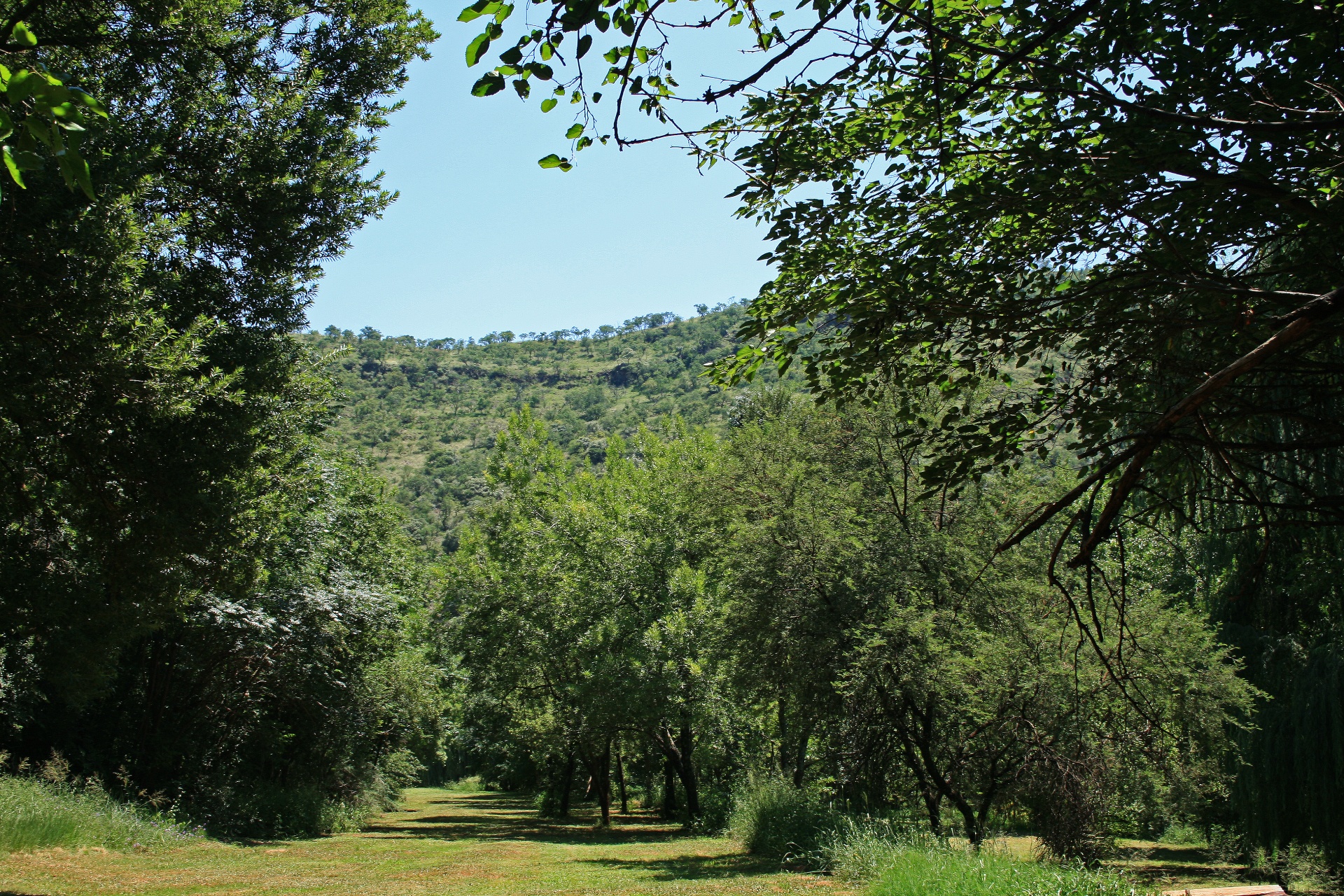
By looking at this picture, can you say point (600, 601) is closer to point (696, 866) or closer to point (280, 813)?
point (696, 866)

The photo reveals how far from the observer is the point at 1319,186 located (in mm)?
5203

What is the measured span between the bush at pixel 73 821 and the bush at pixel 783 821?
36.5 ft

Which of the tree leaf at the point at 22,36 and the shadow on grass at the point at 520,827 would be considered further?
the shadow on grass at the point at 520,827

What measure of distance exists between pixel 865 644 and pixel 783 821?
5.61 meters

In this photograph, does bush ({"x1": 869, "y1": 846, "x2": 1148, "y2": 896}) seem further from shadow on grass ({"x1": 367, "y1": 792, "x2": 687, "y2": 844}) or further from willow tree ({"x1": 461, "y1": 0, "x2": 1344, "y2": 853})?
shadow on grass ({"x1": 367, "y1": 792, "x2": 687, "y2": 844})

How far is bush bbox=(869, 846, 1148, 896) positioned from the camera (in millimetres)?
7840

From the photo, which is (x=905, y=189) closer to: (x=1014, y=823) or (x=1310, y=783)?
(x=1310, y=783)

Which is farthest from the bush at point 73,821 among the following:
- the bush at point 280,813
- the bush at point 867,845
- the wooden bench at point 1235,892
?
the wooden bench at point 1235,892

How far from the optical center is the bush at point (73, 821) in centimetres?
1221

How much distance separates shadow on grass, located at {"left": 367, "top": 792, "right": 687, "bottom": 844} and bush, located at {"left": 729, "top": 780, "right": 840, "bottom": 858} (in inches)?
152

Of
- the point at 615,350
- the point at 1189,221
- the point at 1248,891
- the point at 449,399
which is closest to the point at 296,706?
the point at 1248,891

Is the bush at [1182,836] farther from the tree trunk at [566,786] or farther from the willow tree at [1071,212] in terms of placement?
the willow tree at [1071,212]

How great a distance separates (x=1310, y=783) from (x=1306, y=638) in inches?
112

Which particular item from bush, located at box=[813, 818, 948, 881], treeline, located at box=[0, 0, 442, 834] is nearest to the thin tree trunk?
bush, located at box=[813, 818, 948, 881]
